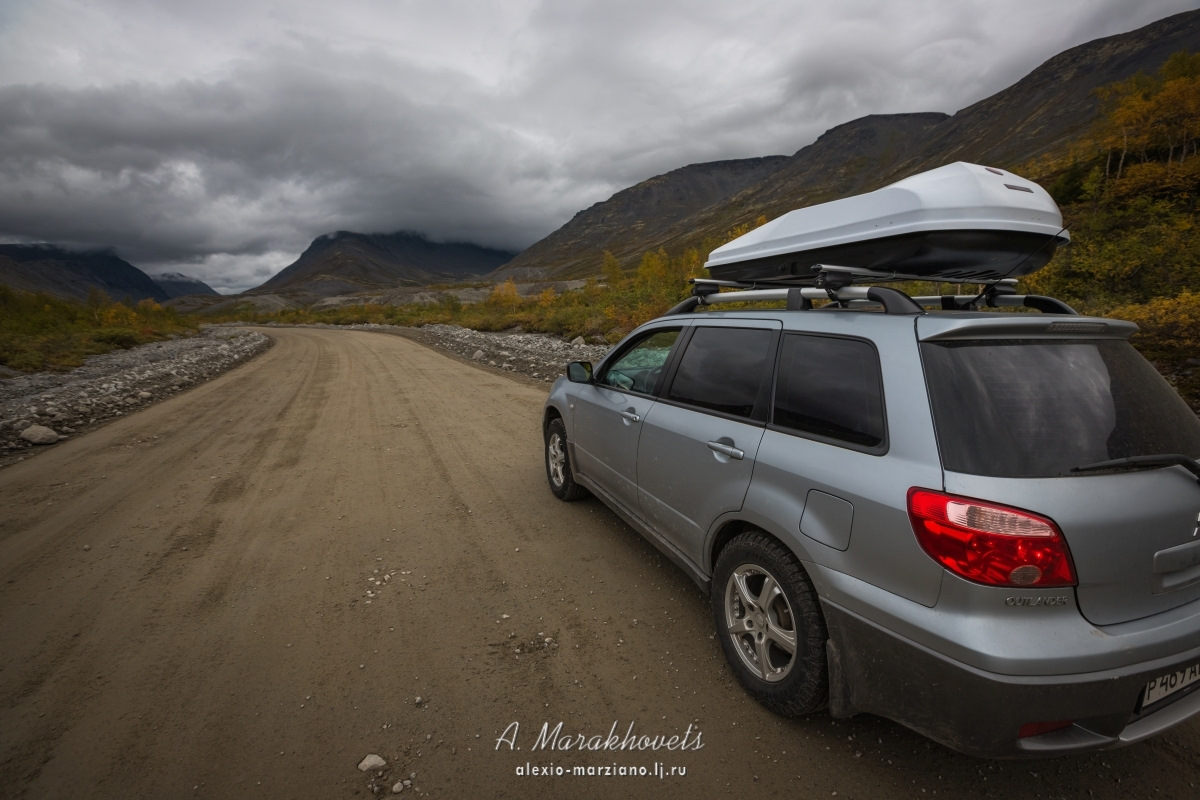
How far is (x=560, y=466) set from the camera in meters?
4.51

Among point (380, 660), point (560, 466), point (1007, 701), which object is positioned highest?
point (1007, 701)

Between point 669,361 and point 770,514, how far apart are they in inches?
51.9

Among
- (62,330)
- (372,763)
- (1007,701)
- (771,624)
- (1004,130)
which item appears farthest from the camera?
(1004,130)

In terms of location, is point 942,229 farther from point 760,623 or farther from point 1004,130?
point 1004,130

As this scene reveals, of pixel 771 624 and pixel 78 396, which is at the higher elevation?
pixel 78 396

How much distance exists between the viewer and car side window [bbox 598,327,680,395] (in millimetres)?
3307

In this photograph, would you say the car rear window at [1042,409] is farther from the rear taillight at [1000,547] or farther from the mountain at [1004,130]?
the mountain at [1004,130]

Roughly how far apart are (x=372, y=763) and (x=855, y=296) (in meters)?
2.77

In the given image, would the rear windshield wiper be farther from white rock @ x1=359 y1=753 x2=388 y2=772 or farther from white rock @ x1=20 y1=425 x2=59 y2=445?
white rock @ x1=20 y1=425 x2=59 y2=445

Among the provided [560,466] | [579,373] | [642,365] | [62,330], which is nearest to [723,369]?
[642,365]

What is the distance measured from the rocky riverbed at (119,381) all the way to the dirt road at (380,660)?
2.81 meters

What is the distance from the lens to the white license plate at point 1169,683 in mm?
1596

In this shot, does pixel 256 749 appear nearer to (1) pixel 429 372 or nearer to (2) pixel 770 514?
(2) pixel 770 514

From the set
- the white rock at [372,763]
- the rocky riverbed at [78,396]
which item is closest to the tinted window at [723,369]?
the white rock at [372,763]
